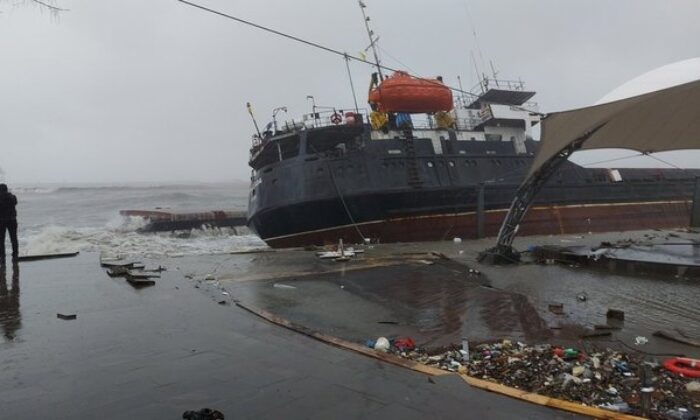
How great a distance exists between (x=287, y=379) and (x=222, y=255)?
9375 mm

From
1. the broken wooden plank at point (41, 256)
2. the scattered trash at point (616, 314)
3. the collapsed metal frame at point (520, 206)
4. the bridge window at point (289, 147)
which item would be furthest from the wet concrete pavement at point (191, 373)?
the bridge window at point (289, 147)

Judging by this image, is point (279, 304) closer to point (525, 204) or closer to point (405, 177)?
point (525, 204)

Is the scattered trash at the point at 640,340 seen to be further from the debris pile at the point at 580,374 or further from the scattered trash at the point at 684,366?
the scattered trash at the point at 684,366

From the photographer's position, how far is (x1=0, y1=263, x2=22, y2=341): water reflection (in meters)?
5.16

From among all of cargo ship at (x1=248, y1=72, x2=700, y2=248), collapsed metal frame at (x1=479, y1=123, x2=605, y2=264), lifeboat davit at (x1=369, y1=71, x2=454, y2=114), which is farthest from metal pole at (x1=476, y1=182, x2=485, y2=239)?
collapsed metal frame at (x1=479, y1=123, x2=605, y2=264)

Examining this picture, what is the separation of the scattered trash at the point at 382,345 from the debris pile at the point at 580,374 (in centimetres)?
6

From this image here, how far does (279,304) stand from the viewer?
6.87 meters

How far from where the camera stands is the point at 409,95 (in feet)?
64.5

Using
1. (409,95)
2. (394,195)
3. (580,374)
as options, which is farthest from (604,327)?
(409,95)

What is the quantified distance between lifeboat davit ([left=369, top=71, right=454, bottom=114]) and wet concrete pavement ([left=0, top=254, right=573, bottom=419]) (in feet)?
49.4

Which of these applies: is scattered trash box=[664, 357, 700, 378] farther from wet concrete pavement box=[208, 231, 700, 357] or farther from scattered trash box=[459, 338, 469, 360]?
scattered trash box=[459, 338, 469, 360]

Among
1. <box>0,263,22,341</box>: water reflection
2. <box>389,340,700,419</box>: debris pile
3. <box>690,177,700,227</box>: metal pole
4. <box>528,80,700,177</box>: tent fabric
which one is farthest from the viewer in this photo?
<box>690,177,700,227</box>: metal pole

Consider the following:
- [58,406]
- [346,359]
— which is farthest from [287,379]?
[58,406]

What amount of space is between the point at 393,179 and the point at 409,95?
3.85 meters
